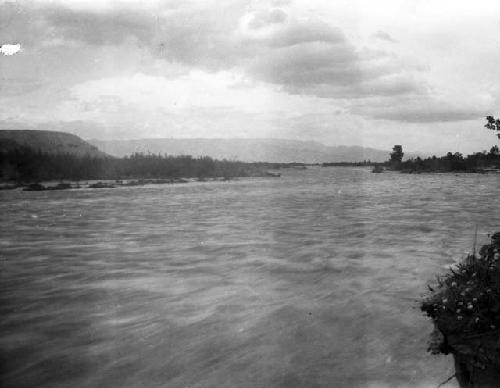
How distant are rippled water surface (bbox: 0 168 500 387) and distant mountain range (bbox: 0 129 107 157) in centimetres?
13633

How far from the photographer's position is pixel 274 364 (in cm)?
930

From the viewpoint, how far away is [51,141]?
6353 inches

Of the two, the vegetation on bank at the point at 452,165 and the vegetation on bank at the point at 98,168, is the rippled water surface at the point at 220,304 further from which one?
the vegetation on bank at the point at 452,165

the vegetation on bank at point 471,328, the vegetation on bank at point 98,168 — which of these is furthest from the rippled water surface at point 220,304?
the vegetation on bank at point 98,168

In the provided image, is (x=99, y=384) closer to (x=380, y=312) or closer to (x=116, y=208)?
(x=380, y=312)

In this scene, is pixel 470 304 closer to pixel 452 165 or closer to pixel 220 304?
pixel 220 304

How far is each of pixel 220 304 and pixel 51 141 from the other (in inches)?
6559

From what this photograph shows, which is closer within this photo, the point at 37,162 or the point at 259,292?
the point at 259,292

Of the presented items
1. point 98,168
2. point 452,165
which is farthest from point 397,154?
point 98,168

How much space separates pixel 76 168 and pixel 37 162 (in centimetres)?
676

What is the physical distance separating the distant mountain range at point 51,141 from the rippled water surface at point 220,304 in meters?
136

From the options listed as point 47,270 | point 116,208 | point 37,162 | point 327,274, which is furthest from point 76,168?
point 327,274

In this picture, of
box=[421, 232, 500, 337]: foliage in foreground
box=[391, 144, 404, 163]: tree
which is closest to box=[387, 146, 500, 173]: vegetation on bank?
box=[391, 144, 404, 163]: tree

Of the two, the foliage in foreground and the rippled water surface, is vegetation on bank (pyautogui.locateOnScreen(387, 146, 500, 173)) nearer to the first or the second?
the rippled water surface
